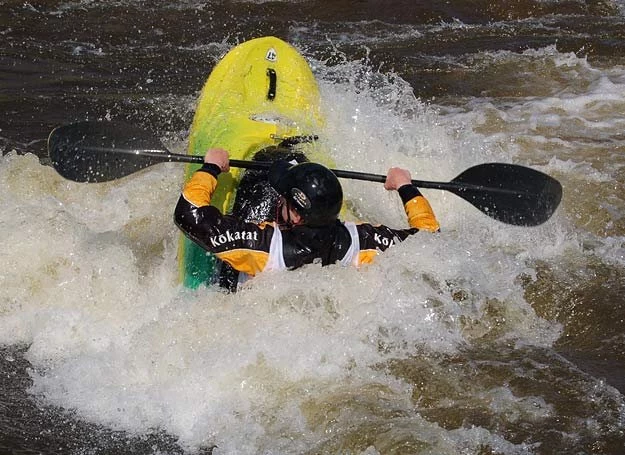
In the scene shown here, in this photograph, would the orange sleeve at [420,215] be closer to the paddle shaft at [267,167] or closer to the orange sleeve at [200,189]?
the paddle shaft at [267,167]

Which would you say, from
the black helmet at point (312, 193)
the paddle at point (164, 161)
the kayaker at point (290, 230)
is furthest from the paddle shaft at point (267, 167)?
the black helmet at point (312, 193)

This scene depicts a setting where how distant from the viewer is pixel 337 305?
13.4 ft

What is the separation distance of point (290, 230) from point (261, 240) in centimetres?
13

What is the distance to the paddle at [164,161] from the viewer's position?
4477mm

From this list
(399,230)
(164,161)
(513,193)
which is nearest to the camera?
(399,230)

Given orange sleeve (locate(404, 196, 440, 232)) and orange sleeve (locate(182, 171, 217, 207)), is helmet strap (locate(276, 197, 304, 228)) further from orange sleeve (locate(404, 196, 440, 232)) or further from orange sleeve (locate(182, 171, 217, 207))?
orange sleeve (locate(404, 196, 440, 232))

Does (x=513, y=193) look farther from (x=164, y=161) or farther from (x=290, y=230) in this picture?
(x=164, y=161)

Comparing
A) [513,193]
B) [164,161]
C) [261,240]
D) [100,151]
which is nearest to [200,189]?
[261,240]

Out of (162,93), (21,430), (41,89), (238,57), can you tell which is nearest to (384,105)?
(238,57)

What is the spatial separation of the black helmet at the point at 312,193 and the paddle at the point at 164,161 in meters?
0.64

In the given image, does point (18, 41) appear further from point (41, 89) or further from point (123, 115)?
Result: point (123, 115)

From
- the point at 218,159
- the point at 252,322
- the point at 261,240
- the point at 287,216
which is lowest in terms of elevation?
the point at 252,322

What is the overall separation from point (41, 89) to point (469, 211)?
3680 millimetres

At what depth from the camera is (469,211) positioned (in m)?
5.74
